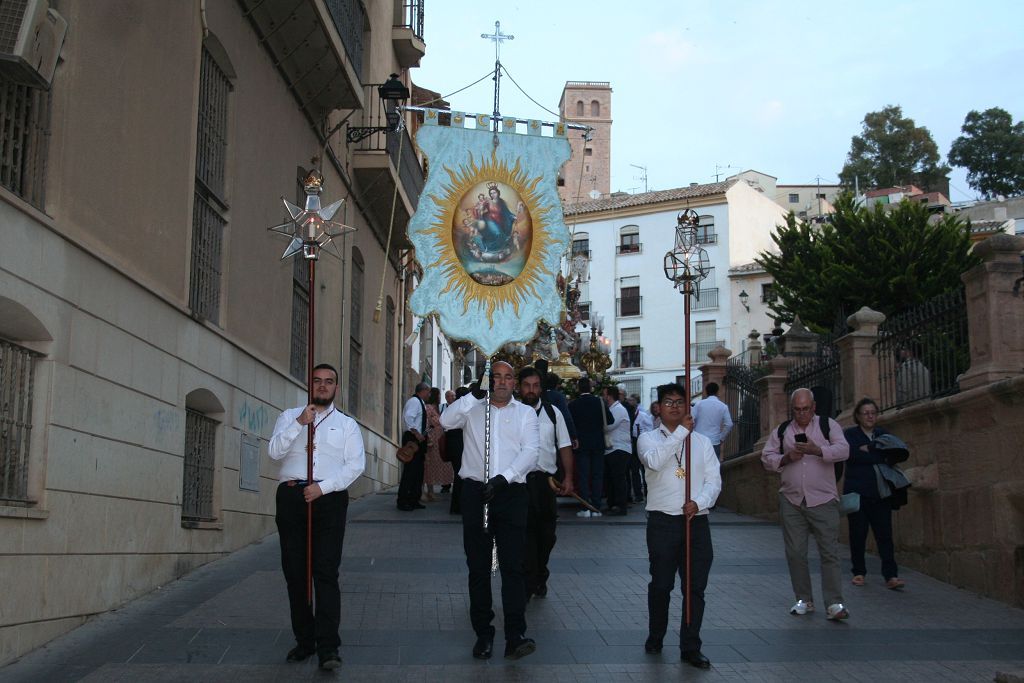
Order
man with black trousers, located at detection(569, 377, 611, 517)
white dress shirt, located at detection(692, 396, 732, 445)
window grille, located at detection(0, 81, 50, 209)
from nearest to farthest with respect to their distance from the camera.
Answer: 1. window grille, located at detection(0, 81, 50, 209)
2. man with black trousers, located at detection(569, 377, 611, 517)
3. white dress shirt, located at detection(692, 396, 732, 445)

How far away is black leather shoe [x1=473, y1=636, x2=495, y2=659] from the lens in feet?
25.3

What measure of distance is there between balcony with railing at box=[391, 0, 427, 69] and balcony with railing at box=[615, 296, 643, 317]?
131 ft

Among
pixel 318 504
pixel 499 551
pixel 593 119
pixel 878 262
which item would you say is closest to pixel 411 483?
pixel 499 551

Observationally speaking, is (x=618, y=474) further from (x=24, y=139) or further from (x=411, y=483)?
(x=24, y=139)

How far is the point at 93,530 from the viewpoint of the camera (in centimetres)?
863

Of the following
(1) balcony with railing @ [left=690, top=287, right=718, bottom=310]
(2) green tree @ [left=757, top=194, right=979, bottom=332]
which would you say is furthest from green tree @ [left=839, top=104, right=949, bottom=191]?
(2) green tree @ [left=757, top=194, right=979, bottom=332]

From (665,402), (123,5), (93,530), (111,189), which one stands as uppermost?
(123,5)

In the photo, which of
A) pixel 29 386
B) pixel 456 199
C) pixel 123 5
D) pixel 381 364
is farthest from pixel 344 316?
pixel 29 386

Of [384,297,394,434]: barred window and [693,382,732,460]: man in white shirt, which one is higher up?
[384,297,394,434]: barred window

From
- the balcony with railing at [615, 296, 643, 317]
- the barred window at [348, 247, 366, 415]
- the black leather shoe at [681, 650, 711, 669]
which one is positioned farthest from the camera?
the balcony with railing at [615, 296, 643, 317]

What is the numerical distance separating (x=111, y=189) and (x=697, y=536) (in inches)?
206

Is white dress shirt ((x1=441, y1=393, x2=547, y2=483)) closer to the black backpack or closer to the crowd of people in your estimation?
the crowd of people

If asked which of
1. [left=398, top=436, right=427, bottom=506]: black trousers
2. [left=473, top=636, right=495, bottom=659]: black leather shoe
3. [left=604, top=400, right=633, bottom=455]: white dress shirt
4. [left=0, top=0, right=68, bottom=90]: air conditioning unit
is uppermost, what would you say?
[left=0, top=0, right=68, bottom=90]: air conditioning unit

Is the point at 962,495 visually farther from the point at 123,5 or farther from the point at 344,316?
the point at 344,316
